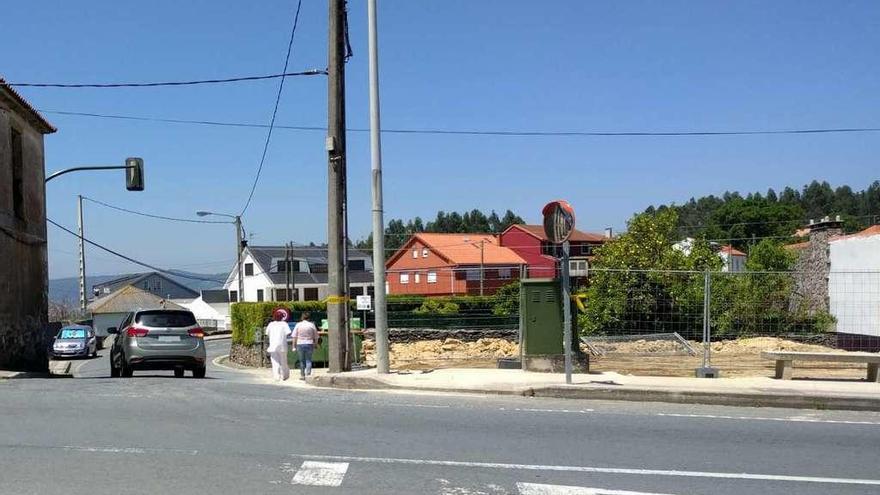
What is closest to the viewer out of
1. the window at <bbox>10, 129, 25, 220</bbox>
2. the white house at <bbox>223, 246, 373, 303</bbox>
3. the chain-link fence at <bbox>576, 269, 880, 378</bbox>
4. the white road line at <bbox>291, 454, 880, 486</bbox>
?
the white road line at <bbox>291, 454, 880, 486</bbox>

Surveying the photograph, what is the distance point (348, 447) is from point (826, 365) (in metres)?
13.9

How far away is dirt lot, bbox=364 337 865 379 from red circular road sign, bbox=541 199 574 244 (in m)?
5.56

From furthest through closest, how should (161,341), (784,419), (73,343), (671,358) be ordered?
(73,343)
(671,358)
(161,341)
(784,419)

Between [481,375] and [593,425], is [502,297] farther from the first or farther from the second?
[593,425]

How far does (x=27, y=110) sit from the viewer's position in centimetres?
2236

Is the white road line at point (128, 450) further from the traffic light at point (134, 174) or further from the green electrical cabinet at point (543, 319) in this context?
the traffic light at point (134, 174)

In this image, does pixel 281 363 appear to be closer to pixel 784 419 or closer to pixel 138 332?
pixel 138 332

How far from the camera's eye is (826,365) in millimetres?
18672

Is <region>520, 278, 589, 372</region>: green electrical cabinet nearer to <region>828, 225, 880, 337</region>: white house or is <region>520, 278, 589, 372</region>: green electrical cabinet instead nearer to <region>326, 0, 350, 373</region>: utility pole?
<region>326, 0, 350, 373</region>: utility pole

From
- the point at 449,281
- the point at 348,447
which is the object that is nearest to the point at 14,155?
the point at 348,447

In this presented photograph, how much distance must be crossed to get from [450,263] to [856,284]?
5114 cm

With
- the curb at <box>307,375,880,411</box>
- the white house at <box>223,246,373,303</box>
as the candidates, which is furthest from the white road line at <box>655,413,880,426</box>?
the white house at <box>223,246,373,303</box>

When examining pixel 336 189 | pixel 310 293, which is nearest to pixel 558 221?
pixel 336 189

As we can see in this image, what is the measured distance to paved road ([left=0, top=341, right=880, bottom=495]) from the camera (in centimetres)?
694
